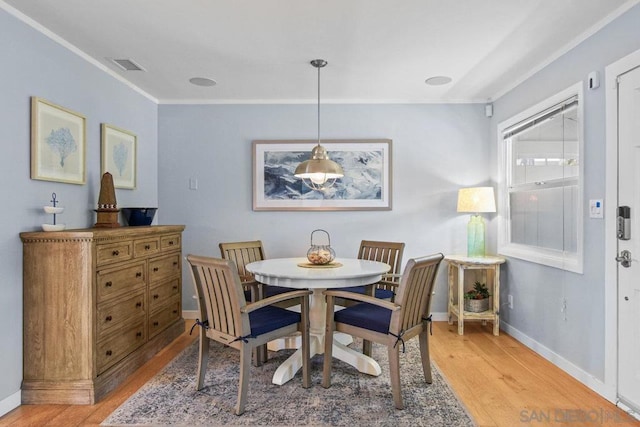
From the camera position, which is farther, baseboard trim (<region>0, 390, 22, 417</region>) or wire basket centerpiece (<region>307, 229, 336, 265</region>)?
wire basket centerpiece (<region>307, 229, 336, 265</region>)

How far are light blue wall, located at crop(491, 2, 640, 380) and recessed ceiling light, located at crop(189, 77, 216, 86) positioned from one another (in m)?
2.95

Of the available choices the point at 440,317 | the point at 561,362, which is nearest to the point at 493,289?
the point at 440,317

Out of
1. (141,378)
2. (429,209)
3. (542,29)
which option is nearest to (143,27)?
(141,378)

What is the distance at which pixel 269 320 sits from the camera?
249 cm

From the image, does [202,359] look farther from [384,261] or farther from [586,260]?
[586,260]

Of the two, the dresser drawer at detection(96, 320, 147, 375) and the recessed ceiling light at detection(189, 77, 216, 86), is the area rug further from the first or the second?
the recessed ceiling light at detection(189, 77, 216, 86)

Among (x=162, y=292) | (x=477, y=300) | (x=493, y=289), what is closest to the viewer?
(x=162, y=292)

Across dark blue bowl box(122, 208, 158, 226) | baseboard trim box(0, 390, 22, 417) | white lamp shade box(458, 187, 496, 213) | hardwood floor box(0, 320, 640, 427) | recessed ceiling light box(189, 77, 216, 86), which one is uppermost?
recessed ceiling light box(189, 77, 216, 86)

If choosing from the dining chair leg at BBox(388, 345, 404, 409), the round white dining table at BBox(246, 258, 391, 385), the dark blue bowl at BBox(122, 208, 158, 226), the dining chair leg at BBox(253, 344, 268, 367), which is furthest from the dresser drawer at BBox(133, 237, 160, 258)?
the dining chair leg at BBox(388, 345, 404, 409)

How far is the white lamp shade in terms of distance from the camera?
3797 millimetres

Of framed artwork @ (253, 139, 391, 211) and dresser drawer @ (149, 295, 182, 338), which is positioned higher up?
framed artwork @ (253, 139, 391, 211)

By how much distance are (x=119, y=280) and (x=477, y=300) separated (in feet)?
10.5

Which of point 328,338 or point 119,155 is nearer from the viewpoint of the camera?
point 328,338

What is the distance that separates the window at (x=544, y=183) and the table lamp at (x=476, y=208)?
189 mm
